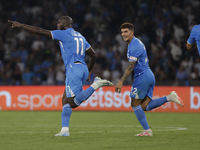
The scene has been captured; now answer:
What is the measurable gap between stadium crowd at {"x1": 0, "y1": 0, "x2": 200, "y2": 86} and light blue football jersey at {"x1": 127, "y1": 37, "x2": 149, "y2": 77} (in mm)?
8855

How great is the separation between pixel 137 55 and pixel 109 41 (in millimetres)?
12602

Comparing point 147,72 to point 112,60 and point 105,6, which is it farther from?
point 105,6

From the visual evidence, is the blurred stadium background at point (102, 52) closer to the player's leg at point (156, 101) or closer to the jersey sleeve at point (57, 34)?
the player's leg at point (156, 101)

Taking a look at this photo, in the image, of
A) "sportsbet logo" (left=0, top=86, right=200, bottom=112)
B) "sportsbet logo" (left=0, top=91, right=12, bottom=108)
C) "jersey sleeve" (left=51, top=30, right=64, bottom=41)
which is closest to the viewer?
"jersey sleeve" (left=51, top=30, right=64, bottom=41)

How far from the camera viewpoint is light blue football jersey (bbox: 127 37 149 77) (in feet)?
28.4

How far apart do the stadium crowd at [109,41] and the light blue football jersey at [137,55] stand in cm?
885

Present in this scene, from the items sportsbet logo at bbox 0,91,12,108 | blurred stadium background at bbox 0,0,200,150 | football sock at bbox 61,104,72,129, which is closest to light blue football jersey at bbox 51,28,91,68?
football sock at bbox 61,104,72,129

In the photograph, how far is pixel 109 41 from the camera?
21203mm

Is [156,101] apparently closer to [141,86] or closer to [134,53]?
[141,86]

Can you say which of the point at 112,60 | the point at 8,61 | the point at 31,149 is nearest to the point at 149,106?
the point at 31,149

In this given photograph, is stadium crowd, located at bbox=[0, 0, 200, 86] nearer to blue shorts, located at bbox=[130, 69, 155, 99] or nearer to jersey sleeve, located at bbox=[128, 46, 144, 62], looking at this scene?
blue shorts, located at bbox=[130, 69, 155, 99]

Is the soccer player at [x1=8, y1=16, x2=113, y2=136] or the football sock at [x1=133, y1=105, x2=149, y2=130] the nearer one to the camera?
the soccer player at [x1=8, y1=16, x2=113, y2=136]

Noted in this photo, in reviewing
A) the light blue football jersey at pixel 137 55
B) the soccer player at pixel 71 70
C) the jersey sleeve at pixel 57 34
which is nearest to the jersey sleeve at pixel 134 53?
the light blue football jersey at pixel 137 55

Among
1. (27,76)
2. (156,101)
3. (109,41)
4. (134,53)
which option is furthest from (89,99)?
(134,53)
